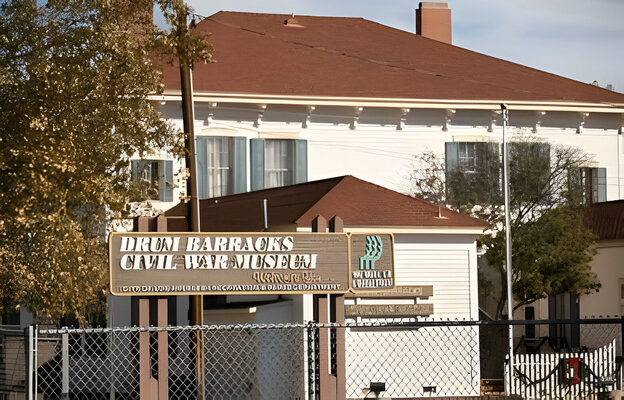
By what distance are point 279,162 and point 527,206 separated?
24.5ft

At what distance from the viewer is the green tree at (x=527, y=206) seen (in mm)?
29641

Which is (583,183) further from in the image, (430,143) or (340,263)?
(340,263)

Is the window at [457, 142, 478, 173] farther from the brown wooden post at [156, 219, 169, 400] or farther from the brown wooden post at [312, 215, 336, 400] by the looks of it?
the brown wooden post at [156, 219, 169, 400]

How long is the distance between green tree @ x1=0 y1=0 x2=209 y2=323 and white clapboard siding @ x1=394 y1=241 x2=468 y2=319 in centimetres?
637

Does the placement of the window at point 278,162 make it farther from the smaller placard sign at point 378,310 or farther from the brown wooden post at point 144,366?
the brown wooden post at point 144,366

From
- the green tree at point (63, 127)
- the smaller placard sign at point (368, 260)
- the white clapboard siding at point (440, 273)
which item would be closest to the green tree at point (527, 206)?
the white clapboard siding at point (440, 273)

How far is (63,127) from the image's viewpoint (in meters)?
19.1

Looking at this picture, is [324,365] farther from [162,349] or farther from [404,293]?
[404,293]

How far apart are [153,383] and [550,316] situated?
24.8 m

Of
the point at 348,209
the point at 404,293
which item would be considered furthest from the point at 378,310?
the point at 348,209

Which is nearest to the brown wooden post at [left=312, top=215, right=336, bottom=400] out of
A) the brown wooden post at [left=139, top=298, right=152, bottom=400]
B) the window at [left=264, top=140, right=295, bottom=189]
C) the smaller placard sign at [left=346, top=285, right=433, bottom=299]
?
the brown wooden post at [left=139, top=298, right=152, bottom=400]

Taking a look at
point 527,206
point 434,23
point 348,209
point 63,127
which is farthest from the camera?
point 434,23

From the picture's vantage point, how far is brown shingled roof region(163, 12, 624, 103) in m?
33.0

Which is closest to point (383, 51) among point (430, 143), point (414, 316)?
point (430, 143)
